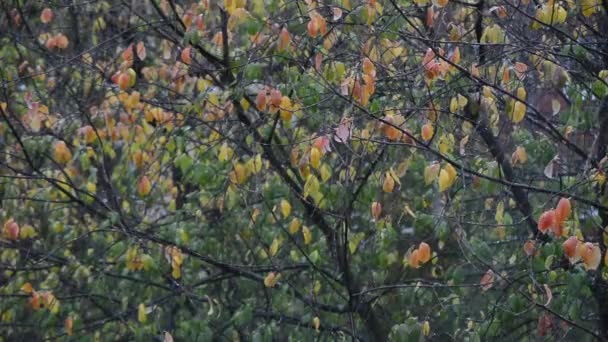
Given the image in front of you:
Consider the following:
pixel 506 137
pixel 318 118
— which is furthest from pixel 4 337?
pixel 506 137

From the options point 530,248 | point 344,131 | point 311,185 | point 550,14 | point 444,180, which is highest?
point 550,14

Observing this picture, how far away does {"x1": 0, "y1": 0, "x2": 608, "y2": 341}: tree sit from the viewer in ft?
17.7

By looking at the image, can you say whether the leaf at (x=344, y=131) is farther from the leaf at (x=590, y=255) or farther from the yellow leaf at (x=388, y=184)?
the leaf at (x=590, y=255)

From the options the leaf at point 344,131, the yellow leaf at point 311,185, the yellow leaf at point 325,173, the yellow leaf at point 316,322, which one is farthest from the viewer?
the yellow leaf at point 316,322

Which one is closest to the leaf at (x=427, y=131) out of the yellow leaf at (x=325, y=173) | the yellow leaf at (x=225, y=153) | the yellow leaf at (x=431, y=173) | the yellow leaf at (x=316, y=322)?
the yellow leaf at (x=431, y=173)

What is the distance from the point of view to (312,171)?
612 centimetres

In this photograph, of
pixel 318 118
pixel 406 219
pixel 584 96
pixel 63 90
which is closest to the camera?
pixel 584 96

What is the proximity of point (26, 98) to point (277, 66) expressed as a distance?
182 centimetres

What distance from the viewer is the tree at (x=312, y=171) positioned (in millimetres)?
5402

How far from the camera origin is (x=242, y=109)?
6.63 m

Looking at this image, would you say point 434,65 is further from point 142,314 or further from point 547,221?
point 142,314

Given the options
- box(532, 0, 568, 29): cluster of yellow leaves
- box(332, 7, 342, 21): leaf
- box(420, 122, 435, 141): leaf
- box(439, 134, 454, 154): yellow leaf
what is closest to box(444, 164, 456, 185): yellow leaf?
box(420, 122, 435, 141): leaf

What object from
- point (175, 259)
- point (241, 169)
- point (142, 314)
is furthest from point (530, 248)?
point (142, 314)

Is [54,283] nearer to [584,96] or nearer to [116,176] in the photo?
[116,176]
